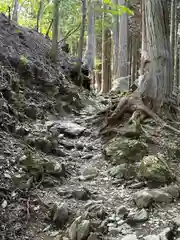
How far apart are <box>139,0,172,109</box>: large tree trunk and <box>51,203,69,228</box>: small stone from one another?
3850 millimetres

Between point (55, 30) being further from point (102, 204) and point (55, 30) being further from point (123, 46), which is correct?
point (102, 204)

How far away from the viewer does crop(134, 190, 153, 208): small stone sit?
3904 mm

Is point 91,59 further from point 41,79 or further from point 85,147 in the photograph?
point 85,147

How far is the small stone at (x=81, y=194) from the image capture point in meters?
4.24

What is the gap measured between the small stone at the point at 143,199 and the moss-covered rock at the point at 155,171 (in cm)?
44

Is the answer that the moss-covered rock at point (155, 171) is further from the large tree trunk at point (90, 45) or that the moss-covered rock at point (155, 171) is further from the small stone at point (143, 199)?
the large tree trunk at point (90, 45)

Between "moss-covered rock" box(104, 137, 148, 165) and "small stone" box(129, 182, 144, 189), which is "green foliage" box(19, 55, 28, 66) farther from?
"small stone" box(129, 182, 144, 189)

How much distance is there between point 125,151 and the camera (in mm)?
5484

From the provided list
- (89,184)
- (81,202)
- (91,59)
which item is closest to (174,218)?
(81,202)

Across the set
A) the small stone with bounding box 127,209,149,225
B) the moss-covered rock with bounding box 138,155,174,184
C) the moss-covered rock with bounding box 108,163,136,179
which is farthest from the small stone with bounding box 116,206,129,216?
the moss-covered rock with bounding box 108,163,136,179

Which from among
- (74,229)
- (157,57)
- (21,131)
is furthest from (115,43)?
(74,229)

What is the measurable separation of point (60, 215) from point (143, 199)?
1.16 metres

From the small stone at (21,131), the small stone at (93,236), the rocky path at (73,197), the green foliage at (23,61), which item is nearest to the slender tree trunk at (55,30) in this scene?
the green foliage at (23,61)

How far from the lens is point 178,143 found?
19.3 ft
